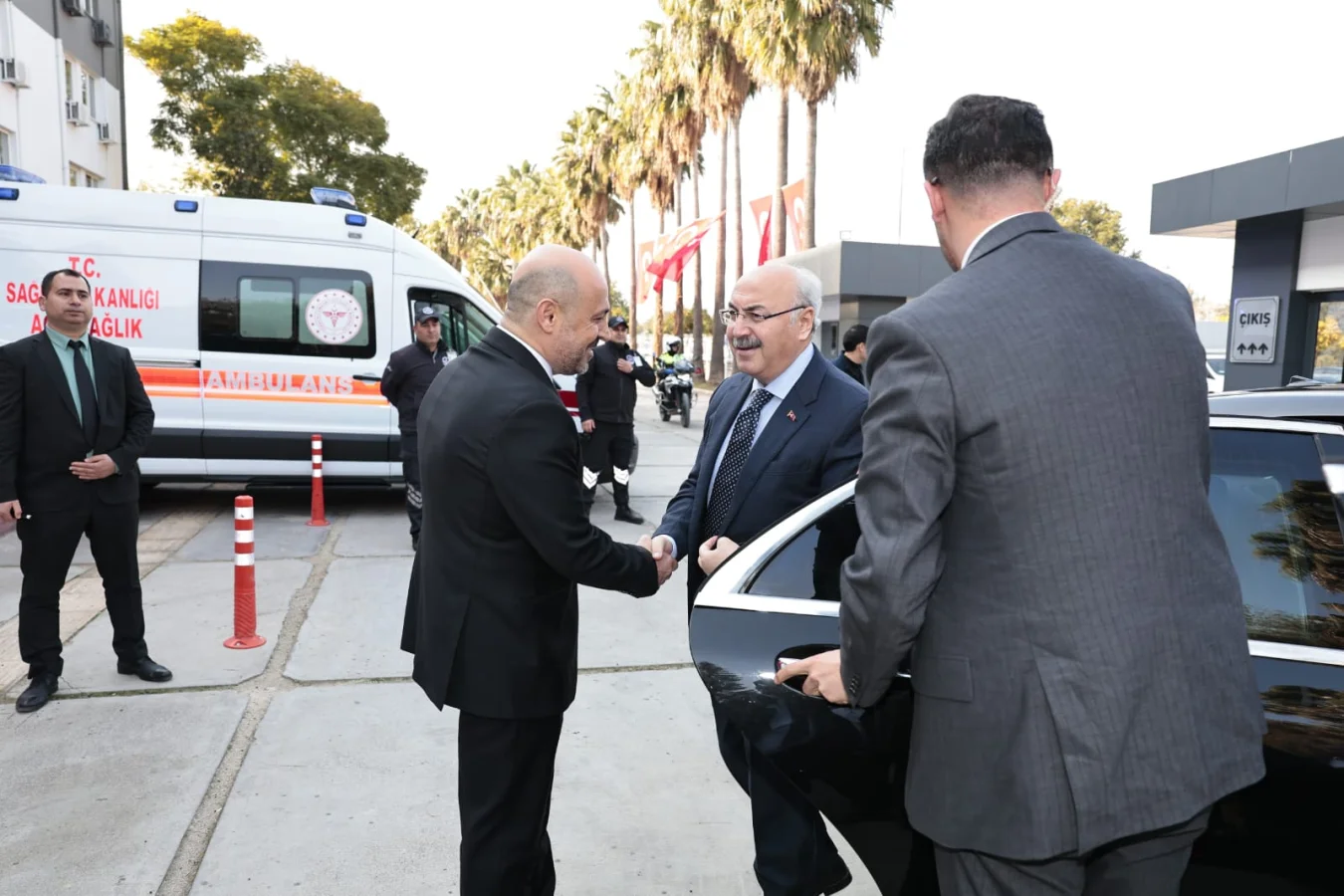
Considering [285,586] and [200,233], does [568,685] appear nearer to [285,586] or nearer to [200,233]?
[285,586]

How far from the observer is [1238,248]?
1464 cm

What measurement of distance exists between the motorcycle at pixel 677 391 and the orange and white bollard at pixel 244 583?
1329cm

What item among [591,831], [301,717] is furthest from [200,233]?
[591,831]

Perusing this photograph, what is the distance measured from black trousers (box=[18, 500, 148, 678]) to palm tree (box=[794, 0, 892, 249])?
19.0 m

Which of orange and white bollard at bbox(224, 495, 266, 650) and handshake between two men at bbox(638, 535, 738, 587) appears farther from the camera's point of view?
orange and white bollard at bbox(224, 495, 266, 650)

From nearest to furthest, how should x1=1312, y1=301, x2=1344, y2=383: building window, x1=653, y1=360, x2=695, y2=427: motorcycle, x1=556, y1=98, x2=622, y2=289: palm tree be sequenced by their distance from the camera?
x1=1312, y1=301, x2=1344, y2=383: building window
x1=653, y1=360, x2=695, y2=427: motorcycle
x1=556, y1=98, x2=622, y2=289: palm tree

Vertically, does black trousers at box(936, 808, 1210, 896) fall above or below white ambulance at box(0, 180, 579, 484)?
below

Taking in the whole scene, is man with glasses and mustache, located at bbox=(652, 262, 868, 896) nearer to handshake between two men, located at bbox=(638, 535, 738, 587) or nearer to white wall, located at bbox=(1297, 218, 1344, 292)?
handshake between two men, located at bbox=(638, 535, 738, 587)

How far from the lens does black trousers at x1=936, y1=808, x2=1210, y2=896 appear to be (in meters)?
1.46

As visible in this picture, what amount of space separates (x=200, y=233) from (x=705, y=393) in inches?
846

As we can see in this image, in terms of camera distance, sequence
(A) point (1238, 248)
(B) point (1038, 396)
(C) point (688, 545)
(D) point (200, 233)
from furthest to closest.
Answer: (A) point (1238, 248) → (D) point (200, 233) → (C) point (688, 545) → (B) point (1038, 396)

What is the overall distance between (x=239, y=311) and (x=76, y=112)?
16.0m

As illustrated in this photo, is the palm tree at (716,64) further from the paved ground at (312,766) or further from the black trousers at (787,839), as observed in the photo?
the black trousers at (787,839)

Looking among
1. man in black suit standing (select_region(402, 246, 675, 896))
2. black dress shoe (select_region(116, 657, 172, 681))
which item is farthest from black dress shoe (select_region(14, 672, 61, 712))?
man in black suit standing (select_region(402, 246, 675, 896))
